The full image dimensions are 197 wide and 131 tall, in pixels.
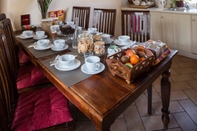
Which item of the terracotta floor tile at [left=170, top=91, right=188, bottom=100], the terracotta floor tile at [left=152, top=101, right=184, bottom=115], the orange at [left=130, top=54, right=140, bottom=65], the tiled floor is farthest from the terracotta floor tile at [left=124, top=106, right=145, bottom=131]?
the orange at [left=130, top=54, right=140, bottom=65]

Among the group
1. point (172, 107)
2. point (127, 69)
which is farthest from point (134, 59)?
point (172, 107)

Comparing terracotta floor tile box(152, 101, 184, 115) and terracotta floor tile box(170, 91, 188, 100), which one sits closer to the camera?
terracotta floor tile box(152, 101, 184, 115)

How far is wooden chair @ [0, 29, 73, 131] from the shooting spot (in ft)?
3.48

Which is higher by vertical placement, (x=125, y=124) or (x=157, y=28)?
(x=157, y=28)

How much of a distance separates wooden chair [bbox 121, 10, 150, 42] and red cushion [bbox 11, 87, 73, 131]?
44.2 inches

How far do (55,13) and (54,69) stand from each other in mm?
1865

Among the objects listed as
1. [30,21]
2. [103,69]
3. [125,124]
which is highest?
[30,21]

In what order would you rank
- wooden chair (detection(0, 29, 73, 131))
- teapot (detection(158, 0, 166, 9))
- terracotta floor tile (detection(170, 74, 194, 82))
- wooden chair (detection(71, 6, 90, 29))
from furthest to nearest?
1. teapot (detection(158, 0, 166, 9))
2. wooden chair (detection(71, 6, 90, 29))
3. terracotta floor tile (detection(170, 74, 194, 82))
4. wooden chair (detection(0, 29, 73, 131))

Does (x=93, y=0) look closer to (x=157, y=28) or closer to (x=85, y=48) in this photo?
(x=157, y=28)

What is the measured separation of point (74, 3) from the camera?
9.82 ft

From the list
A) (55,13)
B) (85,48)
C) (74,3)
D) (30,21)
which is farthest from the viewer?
(74,3)

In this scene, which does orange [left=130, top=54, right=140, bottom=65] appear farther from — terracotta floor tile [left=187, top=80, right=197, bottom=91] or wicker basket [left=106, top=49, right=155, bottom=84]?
terracotta floor tile [left=187, top=80, right=197, bottom=91]

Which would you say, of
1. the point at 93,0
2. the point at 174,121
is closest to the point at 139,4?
the point at 93,0

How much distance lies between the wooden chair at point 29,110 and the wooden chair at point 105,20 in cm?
140
